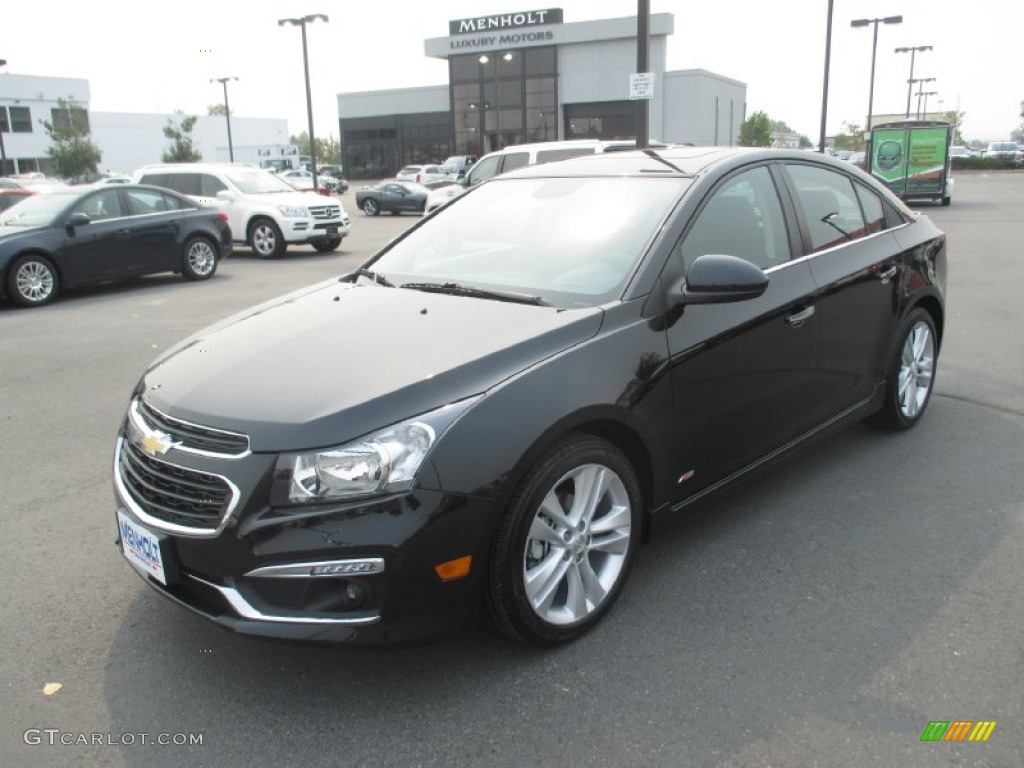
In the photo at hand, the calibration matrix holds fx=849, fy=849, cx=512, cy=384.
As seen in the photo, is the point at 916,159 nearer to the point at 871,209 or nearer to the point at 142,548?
the point at 871,209

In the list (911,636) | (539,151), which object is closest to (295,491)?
(911,636)

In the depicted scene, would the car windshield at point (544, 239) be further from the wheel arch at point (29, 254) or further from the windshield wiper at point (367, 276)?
the wheel arch at point (29, 254)

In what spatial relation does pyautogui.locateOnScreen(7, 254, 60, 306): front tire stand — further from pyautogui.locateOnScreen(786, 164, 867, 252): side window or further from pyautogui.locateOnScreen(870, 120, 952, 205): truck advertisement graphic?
pyautogui.locateOnScreen(870, 120, 952, 205): truck advertisement graphic

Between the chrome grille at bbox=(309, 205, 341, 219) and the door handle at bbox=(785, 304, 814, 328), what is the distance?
13820 mm

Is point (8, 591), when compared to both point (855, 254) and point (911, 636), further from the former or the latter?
point (855, 254)

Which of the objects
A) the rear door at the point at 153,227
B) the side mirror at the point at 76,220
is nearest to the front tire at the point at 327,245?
the rear door at the point at 153,227

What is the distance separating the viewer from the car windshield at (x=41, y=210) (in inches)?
451

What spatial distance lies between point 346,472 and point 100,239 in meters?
10.9

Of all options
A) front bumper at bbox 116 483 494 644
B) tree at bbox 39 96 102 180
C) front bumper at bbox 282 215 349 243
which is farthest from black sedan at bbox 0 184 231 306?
tree at bbox 39 96 102 180

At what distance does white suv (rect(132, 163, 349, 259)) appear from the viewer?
53.6ft

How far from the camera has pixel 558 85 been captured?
64438mm

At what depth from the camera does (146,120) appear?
3521 inches

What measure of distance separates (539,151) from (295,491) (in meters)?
14.2

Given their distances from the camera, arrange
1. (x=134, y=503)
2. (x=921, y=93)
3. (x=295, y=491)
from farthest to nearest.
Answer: (x=921, y=93)
(x=134, y=503)
(x=295, y=491)
